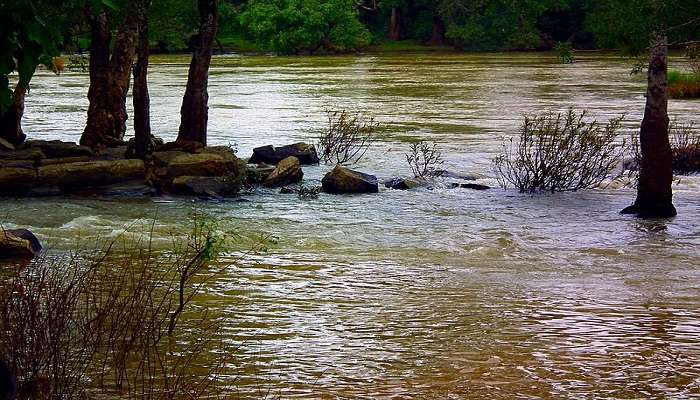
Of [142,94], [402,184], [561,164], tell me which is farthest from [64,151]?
[561,164]

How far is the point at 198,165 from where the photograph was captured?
19938 millimetres

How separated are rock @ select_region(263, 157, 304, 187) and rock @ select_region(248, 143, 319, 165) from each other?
159cm

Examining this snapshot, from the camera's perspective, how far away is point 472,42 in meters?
85.5

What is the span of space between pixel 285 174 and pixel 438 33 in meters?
72.4

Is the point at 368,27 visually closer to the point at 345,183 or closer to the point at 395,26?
the point at 395,26

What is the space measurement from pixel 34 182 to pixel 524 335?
36.3 feet

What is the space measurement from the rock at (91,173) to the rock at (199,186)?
832mm

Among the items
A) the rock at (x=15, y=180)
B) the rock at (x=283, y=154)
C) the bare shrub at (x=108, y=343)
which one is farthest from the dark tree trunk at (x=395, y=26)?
the bare shrub at (x=108, y=343)

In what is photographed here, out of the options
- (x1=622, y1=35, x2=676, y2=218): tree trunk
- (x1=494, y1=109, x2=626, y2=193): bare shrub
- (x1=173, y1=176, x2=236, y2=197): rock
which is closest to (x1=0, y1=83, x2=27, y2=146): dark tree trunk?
(x1=173, y1=176, x2=236, y2=197): rock

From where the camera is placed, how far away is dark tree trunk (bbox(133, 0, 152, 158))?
20.3 metres

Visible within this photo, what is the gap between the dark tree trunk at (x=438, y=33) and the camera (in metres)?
90.9

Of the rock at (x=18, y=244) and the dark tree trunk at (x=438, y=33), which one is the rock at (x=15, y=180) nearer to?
the rock at (x=18, y=244)

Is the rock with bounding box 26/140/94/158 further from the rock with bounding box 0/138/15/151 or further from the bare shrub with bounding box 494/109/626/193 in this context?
the bare shrub with bounding box 494/109/626/193

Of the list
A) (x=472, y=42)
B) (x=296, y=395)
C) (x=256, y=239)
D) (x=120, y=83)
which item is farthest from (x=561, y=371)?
(x=472, y=42)
